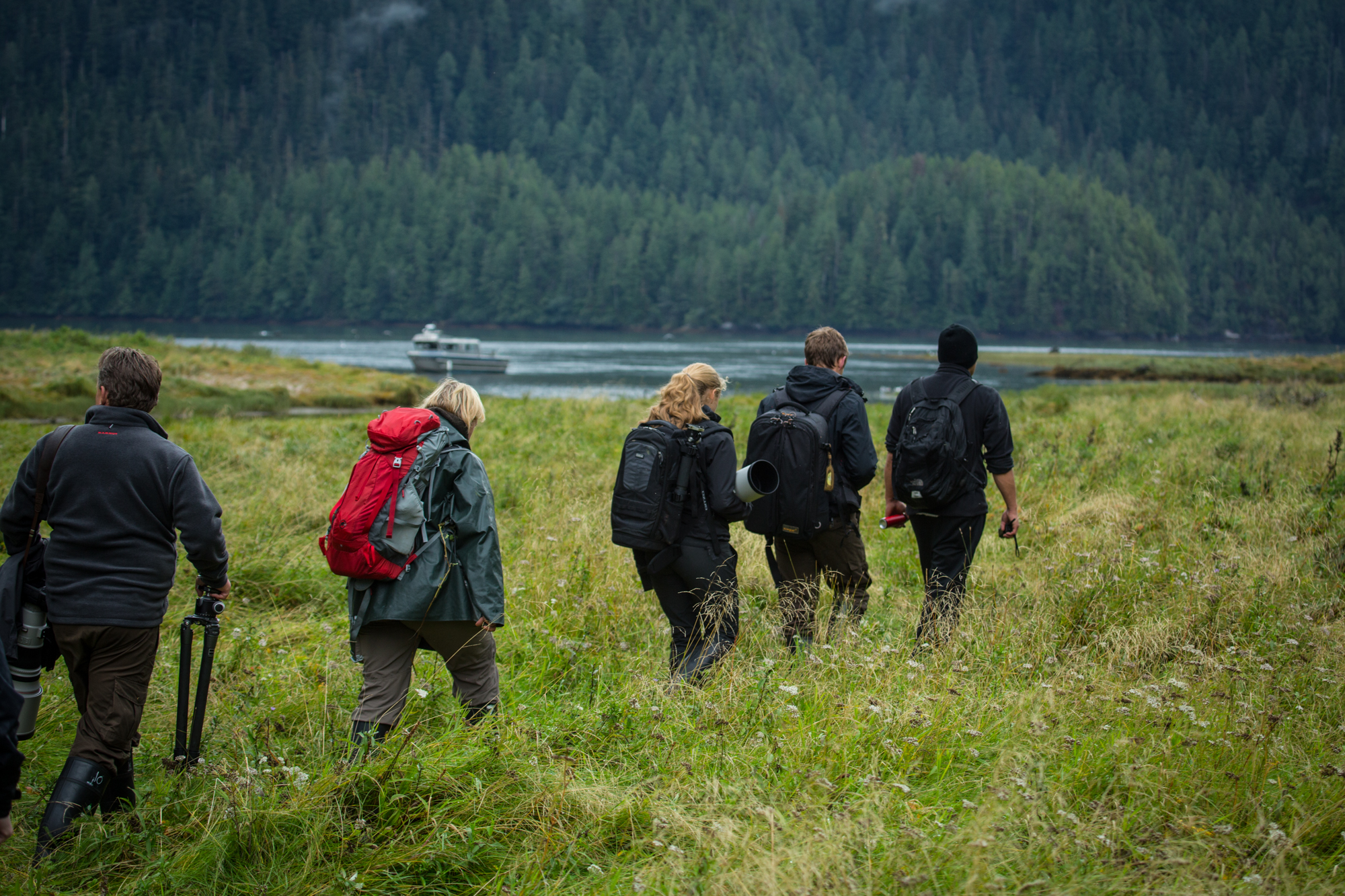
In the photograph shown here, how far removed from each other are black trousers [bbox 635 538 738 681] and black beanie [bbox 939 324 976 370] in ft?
5.55

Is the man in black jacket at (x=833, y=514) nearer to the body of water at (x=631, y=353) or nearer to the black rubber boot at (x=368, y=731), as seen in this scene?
the black rubber boot at (x=368, y=731)

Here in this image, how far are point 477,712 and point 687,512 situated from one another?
1422mm

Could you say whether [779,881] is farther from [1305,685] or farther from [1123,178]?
[1123,178]

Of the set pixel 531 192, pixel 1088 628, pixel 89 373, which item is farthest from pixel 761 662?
pixel 531 192

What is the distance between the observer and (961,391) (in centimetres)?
510

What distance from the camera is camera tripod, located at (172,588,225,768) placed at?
3605 mm

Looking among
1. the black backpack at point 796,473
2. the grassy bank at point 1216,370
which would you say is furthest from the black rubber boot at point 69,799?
the grassy bank at point 1216,370

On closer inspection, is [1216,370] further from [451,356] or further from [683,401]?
[683,401]

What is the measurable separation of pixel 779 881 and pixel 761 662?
2.05 m

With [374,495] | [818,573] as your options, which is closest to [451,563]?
[374,495]

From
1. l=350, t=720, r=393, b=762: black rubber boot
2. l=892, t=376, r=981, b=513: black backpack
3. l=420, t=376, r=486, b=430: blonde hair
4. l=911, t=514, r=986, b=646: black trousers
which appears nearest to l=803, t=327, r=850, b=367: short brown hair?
l=892, t=376, r=981, b=513: black backpack

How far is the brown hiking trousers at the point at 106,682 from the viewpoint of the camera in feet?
11.0

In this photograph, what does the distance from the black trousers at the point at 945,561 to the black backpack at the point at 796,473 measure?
684 millimetres

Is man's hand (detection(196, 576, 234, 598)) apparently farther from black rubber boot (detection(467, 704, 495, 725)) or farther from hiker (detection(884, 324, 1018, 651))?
hiker (detection(884, 324, 1018, 651))
